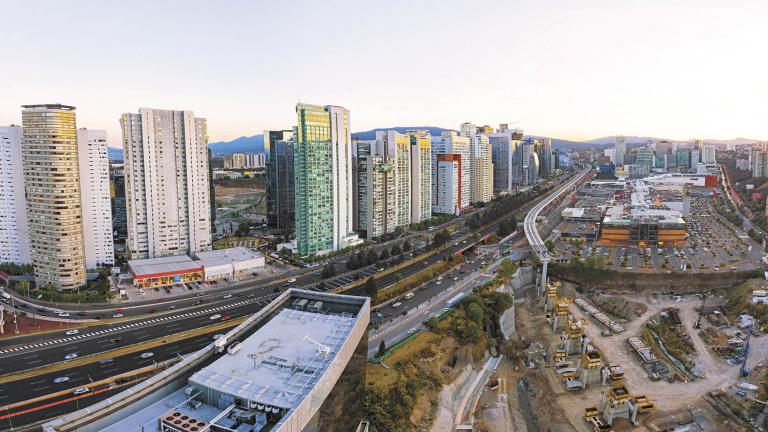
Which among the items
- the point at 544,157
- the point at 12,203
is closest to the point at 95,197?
the point at 12,203

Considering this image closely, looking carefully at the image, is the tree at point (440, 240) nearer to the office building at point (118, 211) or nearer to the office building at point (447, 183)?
the office building at point (447, 183)

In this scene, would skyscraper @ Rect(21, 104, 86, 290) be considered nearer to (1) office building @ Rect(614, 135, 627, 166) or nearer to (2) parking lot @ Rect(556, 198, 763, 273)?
(2) parking lot @ Rect(556, 198, 763, 273)

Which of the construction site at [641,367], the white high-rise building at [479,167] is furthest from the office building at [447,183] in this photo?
the construction site at [641,367]

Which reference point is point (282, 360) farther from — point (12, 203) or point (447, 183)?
point (447, 183)

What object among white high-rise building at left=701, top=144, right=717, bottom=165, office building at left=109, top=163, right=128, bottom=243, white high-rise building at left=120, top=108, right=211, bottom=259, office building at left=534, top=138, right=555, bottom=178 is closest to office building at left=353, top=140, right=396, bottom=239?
white high-rise building at left=120, top=108, right=211, bottom=259

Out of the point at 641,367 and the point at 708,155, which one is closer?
the point at 641,367

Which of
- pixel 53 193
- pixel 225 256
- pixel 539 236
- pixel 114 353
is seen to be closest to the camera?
pixel 114 353

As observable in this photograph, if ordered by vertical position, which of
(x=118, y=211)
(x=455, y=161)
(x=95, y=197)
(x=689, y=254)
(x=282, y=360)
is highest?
(x=455, y=161)
